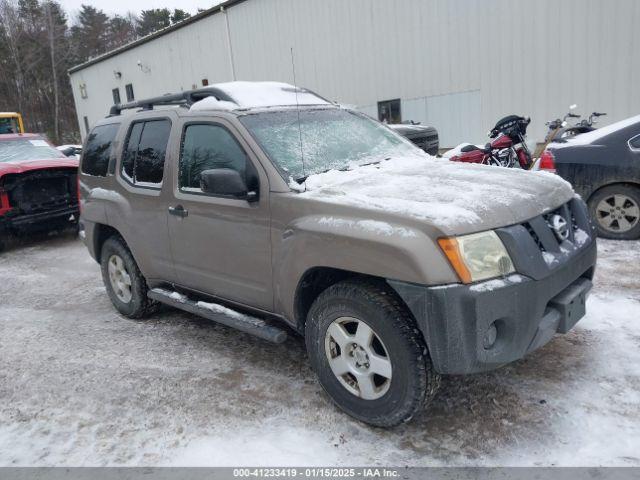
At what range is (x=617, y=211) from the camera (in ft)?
19.6

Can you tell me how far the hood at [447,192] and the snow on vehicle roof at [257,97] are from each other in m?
0.98

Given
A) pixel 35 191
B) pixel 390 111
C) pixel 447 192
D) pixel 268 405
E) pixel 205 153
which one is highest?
pixel 390 111

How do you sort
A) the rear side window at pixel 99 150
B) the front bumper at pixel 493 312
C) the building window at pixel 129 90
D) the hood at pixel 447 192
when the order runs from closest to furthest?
the front bumper at pixel 493 312, the hood at pixel 447 192, the rear side window at pixel 99 150, the building window at pixel 129 90

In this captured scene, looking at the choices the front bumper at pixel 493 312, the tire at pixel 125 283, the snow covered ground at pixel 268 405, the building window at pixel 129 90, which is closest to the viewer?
the front bumper at pixel 493 312

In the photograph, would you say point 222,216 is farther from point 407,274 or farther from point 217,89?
point 407,274

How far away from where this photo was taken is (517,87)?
1204 cm

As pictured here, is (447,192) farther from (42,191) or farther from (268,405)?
(42,191)

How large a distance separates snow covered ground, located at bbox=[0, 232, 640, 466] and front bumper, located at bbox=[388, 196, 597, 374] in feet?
1.66

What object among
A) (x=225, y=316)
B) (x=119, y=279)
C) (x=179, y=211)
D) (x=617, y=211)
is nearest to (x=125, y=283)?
(x=119, y=279)

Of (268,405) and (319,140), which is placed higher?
(319,140)

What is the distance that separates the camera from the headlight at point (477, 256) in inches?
97.1

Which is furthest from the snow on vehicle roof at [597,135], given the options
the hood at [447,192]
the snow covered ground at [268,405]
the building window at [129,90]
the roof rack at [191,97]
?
the building window at [129,90]

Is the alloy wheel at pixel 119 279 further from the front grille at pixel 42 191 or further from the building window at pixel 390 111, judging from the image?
the building window at pixel 390 111

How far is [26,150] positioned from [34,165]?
4.08 feet
